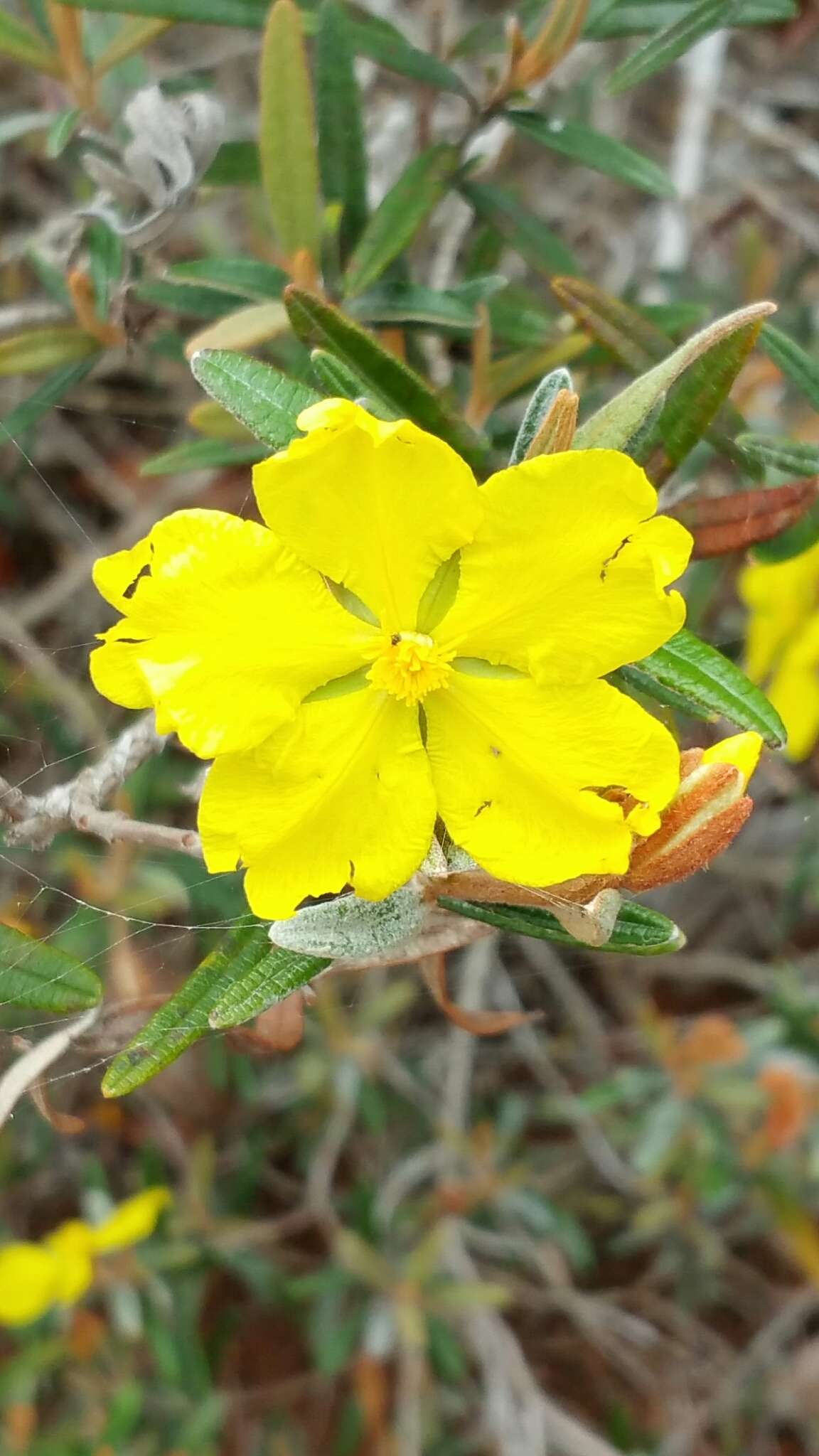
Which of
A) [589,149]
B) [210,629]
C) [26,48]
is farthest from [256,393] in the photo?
[26,48]

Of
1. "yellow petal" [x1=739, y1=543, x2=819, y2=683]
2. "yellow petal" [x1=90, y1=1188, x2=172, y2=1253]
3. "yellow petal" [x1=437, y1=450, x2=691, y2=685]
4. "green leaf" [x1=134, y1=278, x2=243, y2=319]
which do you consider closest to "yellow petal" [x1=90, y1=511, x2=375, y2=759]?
"yellow petal" [x1=437, y1=450, x2=691, y2=685]

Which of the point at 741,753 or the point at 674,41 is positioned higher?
Result: the point at 674,41

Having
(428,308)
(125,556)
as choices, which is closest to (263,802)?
(125,556)

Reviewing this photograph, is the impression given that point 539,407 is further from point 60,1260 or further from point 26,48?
point 60,1260

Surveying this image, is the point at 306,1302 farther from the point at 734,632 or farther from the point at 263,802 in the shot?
the point at 263,802

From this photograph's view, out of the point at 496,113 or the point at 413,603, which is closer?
the point at 413,603

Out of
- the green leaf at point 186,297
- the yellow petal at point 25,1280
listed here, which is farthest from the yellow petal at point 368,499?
the yellow petal at point 25,1280

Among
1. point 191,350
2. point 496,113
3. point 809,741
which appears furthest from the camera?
point 809,741
